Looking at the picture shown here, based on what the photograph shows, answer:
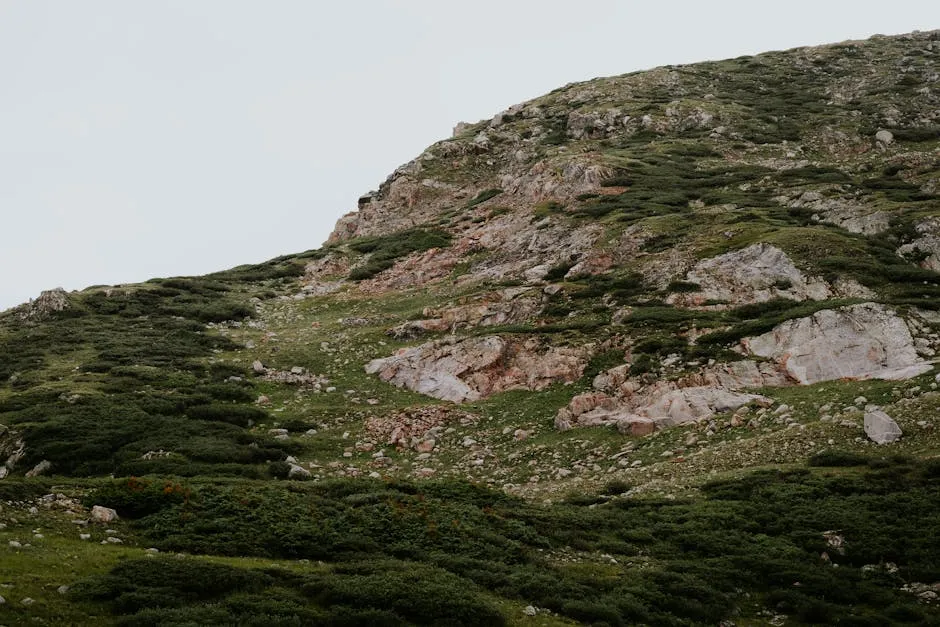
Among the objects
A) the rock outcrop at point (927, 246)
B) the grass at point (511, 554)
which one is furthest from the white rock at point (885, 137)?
the grass at point (511, 554)

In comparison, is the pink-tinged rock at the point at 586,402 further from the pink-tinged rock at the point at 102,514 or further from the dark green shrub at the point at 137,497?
the pink-tinged rock at the point at 102,514

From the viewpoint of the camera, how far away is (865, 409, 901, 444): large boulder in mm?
23672

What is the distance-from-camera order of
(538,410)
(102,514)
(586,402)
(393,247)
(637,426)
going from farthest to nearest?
(393,247) < (538,410) < (586,402) < (637,426) < (102,514)

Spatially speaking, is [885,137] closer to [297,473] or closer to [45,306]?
[297,473]

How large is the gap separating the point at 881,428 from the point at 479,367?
19651mm

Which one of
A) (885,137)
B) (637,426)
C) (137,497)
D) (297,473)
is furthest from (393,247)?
(137,497)

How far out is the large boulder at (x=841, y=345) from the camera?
3091cm

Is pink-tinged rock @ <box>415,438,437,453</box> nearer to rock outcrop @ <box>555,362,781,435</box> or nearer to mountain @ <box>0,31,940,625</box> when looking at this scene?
mountain @ <box>0,31,940,625</box>

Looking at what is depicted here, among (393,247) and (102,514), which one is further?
(393,247)

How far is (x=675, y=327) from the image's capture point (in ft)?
122

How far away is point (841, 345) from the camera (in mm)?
32000

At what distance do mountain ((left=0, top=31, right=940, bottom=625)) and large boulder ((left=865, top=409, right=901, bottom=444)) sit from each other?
0.43ft

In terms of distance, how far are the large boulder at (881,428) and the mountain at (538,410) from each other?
0.43 feet

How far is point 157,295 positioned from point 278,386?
82.5 ft
